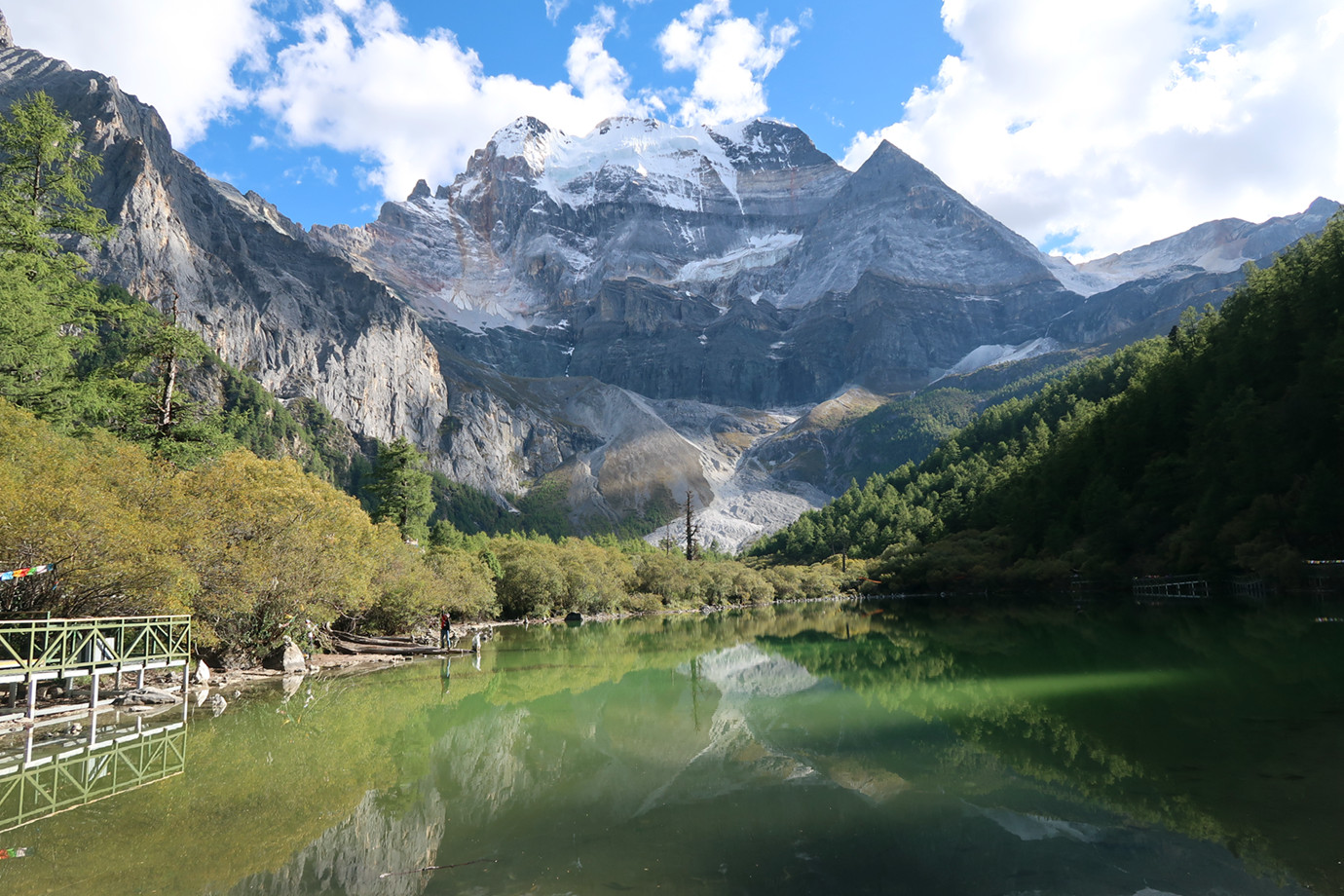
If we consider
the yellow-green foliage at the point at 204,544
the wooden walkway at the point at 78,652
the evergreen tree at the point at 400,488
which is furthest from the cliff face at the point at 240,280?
the wooden walkway at the point at 78,652

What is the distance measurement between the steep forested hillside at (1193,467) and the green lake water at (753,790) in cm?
2135

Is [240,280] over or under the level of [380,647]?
over

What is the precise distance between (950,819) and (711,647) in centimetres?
2632

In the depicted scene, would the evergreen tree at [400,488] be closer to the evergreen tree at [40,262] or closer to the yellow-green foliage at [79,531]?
the evergreen tree at [40,262]

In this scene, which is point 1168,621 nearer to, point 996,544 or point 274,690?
point 274,690

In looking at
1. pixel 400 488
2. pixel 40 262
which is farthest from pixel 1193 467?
pixel 40 262

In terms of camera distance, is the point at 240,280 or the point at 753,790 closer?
the point at 753,790

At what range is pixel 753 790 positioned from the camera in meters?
10.3

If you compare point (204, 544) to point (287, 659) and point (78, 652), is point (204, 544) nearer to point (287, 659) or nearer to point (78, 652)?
point (78, 652)

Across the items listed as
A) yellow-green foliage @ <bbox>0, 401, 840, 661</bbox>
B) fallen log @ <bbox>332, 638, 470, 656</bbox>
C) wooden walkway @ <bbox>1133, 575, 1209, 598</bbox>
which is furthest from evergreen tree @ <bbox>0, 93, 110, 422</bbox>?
wooden walkway @ <bbox>1133, 575, 1209, 598</bbox>

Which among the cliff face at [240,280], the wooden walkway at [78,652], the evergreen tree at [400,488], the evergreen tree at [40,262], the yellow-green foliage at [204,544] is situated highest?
the cliff face at [240,280]

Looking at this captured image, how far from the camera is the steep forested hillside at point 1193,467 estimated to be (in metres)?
36.5

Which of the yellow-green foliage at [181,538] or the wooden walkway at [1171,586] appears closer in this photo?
the yellow-green foliage at [181,538]

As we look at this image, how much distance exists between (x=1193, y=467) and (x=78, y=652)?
5659cm
